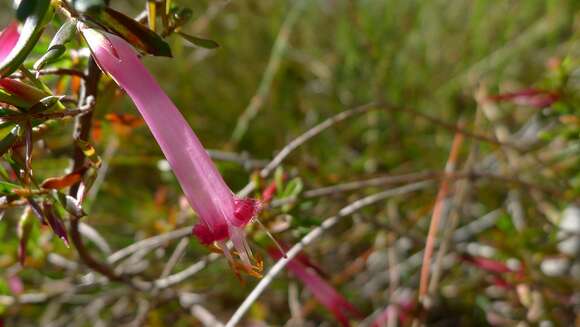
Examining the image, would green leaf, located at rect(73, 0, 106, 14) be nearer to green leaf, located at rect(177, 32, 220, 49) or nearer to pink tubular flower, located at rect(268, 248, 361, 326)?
green leaf, located at rect(177, 32, 220, 49)

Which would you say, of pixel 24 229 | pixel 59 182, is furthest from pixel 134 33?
pixel 24 229

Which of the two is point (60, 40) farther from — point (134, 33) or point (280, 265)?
point (280, 265)

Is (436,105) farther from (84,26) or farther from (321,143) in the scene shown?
(84,26)

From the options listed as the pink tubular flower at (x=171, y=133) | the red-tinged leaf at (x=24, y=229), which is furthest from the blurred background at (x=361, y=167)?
the pink tubular flower at (x=171, y=133)

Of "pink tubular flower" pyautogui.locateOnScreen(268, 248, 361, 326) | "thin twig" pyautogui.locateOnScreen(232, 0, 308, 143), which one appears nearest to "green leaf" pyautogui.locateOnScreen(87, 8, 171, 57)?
"pink tubular flower" pyautogui.locateOnScreen(268, 248, 361, 326)

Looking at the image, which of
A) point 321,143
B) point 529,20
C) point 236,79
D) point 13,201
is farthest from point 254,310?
point 529,20
